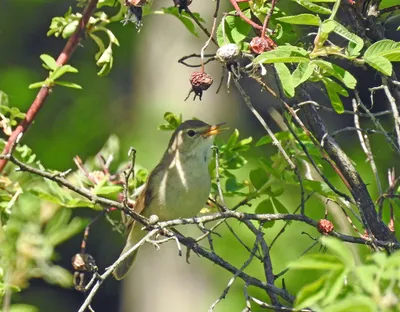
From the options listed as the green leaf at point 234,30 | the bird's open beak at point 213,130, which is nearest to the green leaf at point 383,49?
the green leaf at point 234,30

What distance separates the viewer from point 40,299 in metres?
7.36

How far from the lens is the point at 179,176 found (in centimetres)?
353

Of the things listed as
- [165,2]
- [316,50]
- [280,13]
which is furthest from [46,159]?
[316,50]

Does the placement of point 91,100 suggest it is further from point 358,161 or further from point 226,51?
point 226,51

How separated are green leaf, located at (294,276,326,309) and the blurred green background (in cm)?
425

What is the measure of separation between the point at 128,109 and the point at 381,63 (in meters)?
5.37

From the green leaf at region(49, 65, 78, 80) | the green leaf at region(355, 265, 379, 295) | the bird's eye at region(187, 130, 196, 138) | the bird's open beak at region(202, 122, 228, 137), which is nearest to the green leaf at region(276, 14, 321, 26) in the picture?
the green leaf at region(355, 265, 379, 295)

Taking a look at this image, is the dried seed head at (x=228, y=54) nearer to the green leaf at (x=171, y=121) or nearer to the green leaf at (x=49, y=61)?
the green leaf at (x=49, y=61)

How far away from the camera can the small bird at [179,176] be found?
11.0 ft

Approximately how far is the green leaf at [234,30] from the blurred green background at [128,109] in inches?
136

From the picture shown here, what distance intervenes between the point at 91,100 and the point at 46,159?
81cm

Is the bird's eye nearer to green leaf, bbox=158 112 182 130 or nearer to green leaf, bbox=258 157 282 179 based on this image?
green leaf, bbox=158 112 182 130

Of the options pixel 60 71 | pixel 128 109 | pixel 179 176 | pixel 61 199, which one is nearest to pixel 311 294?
pixel 60 71

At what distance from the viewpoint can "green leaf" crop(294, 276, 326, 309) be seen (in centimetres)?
126
